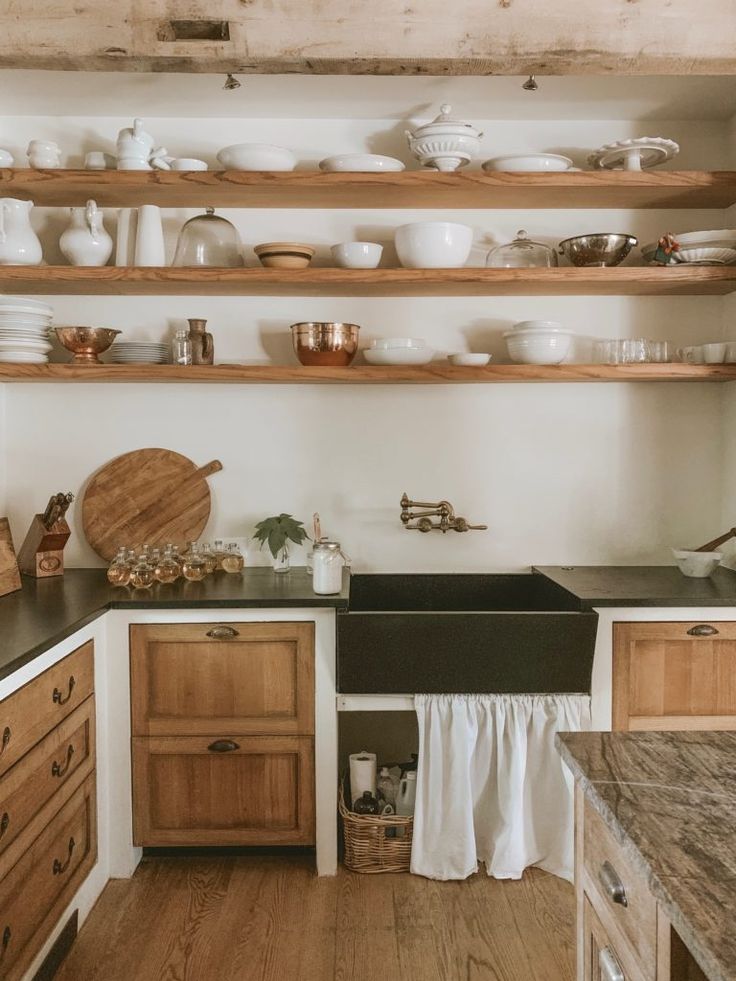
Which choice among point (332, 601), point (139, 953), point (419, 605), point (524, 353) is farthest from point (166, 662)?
point (524, 353)

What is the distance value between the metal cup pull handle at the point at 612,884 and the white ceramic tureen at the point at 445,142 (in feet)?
7.49

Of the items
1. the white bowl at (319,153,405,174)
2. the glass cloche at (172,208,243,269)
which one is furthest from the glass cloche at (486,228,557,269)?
the glass cloche at (172,208,243,269)

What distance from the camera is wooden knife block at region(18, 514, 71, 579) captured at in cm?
280

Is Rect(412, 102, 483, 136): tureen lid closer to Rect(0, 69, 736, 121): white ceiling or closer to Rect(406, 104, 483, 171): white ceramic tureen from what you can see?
Rect(406, 104, 483, 171): white ceramic tureen

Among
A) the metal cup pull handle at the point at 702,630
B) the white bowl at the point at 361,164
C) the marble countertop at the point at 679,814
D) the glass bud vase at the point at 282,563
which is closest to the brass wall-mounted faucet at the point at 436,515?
the glass bud vase at the point at 282,563

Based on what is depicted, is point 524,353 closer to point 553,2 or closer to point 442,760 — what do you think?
point 553,2

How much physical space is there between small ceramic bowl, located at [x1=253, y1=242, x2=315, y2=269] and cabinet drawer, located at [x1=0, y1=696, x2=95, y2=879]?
153cm

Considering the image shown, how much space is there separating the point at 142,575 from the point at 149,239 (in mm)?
1175

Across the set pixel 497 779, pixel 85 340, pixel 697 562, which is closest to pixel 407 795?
pixel 497 779

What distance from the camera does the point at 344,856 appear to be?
2570 mm

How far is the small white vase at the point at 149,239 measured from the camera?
283cm

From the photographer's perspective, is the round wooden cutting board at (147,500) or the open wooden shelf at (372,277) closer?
the open wooden shelf at (372,277)

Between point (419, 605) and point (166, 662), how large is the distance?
0.99m

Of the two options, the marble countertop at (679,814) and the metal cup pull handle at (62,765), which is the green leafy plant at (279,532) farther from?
the marble countertop at (679,814)
